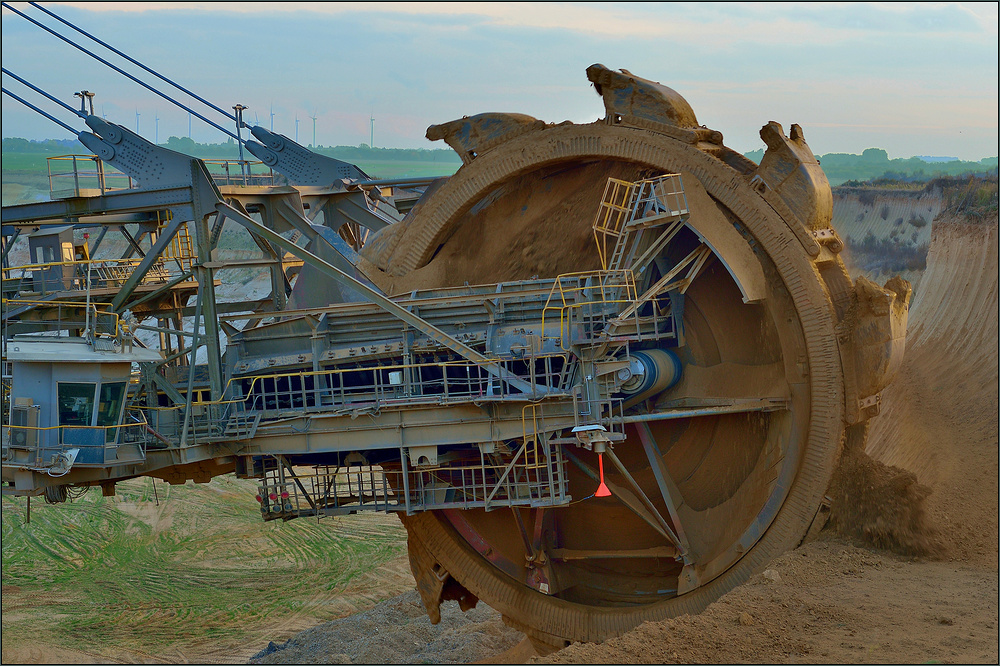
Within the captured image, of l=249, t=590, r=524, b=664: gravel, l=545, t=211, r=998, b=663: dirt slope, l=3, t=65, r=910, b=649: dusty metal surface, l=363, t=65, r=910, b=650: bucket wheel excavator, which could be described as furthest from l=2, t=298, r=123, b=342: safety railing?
l=545, t=211, r=998, b=663: dirt slope

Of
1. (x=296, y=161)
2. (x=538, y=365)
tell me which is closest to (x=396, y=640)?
(x=538, y=365)

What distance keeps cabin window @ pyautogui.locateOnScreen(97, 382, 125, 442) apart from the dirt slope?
668 centimetres

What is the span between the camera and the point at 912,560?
12594 mm

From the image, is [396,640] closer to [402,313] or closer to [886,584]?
[402,313]

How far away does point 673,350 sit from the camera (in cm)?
1477

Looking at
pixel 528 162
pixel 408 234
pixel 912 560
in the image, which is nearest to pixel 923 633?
pixel 912 560

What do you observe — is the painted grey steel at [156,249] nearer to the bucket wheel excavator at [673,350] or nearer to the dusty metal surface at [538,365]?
the dusty metal surface at [538,365]

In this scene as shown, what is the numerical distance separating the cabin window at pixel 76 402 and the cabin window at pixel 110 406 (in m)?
0.12

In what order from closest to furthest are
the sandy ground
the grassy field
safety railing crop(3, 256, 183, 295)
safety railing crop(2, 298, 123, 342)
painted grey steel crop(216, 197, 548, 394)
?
the sandy ground
painted grey steel crop(216, 197, 548, 394)
safety railing crop(2, 298, 123, 342)
safety railing crop(3, 256, 183, 295)
the grassy field

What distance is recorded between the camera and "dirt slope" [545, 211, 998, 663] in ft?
32.8

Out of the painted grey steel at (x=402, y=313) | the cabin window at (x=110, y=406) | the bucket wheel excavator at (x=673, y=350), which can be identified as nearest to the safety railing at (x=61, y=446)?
the cabin window at (x=110, y=406)

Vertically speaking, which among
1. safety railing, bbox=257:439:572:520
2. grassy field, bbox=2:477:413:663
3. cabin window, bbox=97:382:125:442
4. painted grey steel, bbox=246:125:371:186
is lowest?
grassy field, bbox=2:477:413:663

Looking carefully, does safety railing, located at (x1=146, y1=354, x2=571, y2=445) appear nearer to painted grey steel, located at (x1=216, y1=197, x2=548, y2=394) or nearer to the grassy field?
painted grey steel, located at (x1=216, y1=197, x2=548, y2=394)

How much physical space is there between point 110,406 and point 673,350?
7711mm
